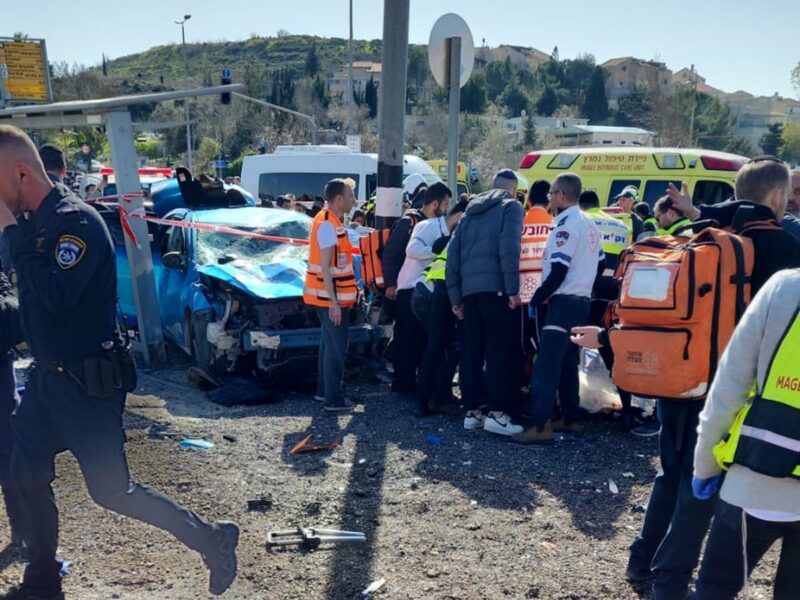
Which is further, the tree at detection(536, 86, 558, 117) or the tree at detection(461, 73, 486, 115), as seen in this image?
the tree at detection(536, 86, 558, 117)

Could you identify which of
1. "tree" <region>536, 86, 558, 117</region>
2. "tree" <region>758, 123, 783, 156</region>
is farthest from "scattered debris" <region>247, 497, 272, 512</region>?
"tree" <region>536, 86, 558, 117</region>

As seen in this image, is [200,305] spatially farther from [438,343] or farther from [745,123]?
[745,123]

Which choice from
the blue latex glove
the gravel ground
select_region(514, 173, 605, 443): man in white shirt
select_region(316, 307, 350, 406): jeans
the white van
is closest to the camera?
the blue latex glove

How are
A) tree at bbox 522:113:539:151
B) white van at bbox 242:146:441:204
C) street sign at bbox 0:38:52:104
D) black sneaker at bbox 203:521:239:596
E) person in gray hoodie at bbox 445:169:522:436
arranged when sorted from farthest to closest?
tree at bbox 522:113:539:151
street sign at bbox 0:38:52:104
white van at bbox 242:146:441:204
person in gray hoodie at bbox 445:169:522:436
black sneaker at bbox 203:521:239:596

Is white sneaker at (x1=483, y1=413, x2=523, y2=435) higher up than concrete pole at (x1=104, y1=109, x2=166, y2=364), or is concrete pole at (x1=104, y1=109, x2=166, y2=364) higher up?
concrete pole at (x1=104, y1=109, x2=166, y2=364)

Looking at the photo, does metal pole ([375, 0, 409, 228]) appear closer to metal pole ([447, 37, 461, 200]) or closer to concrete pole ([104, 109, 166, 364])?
metal pole ([447, 37, 461, 200])

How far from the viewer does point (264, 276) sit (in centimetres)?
734

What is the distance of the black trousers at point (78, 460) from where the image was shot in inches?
123

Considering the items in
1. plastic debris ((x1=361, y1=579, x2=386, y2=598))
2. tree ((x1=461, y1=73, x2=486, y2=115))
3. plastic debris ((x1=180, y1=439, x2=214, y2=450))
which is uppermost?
tree ((x1=461, y1=73, x2=486, y2=115))

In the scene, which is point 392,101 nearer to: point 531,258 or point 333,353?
point 531,258

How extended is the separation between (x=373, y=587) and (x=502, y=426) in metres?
2.42

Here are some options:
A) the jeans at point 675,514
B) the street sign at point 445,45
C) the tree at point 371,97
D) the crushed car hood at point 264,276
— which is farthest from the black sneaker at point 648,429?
the tree at point 371,97

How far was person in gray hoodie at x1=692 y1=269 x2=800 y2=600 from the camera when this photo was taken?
7.14ft

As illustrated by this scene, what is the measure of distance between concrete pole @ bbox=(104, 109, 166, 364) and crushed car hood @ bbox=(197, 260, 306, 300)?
42.5 inches
